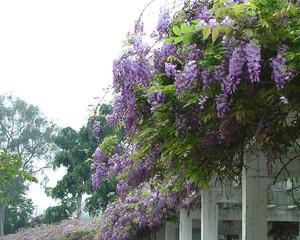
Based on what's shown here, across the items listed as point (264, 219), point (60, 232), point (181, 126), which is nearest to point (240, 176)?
point (264, 219)

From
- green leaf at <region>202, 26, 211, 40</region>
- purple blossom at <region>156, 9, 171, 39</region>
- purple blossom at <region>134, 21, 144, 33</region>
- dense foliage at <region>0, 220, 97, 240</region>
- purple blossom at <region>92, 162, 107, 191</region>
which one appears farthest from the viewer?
dense foliage at <region>0, 220, 97, 240</region>

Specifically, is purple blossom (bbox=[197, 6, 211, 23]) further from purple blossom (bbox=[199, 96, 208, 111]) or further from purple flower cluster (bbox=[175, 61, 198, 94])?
purple blossom (bbox=[199, 96, 208, 111])

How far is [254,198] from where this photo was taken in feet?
16.3

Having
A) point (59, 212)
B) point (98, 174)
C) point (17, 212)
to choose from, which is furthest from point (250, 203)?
point (17, 212)

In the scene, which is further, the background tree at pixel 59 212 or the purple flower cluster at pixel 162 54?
the background tree at pixel 59 212

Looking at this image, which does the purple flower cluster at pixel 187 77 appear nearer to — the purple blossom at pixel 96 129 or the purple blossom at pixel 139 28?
the purple blossom at pixel 139 28

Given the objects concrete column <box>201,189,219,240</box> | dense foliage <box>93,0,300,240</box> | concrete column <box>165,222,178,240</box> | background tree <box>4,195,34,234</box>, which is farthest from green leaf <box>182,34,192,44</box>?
background tree <box>4,195,34,234</box>

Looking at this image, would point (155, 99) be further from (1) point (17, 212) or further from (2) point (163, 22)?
(1) point (17, 212)

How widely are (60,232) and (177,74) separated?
17.9 meters

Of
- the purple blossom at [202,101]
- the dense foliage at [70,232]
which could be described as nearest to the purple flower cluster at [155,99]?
the purple blossom at [202,101]

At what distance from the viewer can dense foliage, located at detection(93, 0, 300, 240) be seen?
3.29 meters

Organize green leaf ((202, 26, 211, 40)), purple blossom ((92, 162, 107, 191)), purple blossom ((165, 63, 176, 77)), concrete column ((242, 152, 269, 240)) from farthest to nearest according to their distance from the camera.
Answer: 1. purple blossom ((92, 162, 107, 191))
2. concrete column ((242, 152, 269, 240))
3. purple blossom ((165, 63, 176, 77))
4. green leaf ((202, 26, 211, 40))

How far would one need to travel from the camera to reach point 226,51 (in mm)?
3389

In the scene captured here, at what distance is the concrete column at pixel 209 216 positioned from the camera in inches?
332
